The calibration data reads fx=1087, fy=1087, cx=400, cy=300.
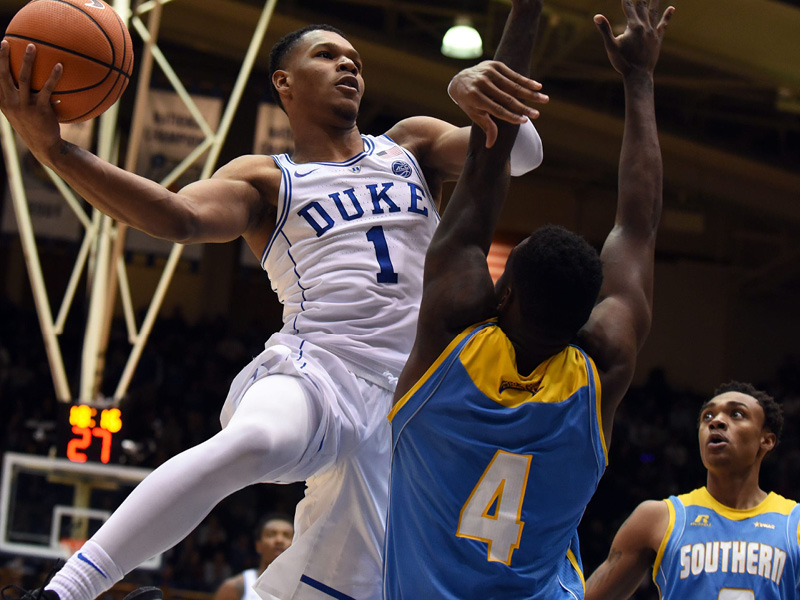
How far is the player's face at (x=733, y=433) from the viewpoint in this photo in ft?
15.2

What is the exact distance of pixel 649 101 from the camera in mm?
3076

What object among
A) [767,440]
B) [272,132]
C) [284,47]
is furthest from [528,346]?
[272,132]

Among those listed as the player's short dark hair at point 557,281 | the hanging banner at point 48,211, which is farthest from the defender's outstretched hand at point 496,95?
the hanging banner at point 48,211

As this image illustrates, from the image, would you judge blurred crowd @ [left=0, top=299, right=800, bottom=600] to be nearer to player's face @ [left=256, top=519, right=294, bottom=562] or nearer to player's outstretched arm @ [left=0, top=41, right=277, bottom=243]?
player's face @ [left=256, top=519, right=294, bottom=562]

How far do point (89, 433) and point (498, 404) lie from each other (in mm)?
6771

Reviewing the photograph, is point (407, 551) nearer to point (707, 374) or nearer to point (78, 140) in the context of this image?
point (78, 140)

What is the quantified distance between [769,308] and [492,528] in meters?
18.8

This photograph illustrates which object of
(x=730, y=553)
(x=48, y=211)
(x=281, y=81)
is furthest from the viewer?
(x=48, y=211)

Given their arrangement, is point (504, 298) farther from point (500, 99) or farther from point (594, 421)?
point (500, 99)

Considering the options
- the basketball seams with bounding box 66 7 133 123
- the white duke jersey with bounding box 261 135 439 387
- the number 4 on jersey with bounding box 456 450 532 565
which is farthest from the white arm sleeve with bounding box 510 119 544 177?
the basketball seams with bounding box 66 7 133 123

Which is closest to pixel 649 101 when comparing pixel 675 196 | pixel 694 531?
pixel 694 531

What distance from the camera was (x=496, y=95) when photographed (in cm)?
262

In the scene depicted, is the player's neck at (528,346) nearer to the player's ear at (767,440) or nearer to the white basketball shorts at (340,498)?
the white basketball shorts at (340,498)

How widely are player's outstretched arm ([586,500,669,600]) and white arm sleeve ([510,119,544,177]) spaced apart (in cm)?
198
